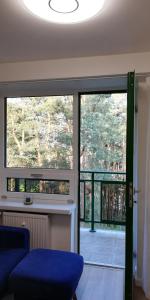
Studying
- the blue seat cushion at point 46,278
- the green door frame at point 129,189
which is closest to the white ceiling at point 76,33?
the green door frame at point 129,189

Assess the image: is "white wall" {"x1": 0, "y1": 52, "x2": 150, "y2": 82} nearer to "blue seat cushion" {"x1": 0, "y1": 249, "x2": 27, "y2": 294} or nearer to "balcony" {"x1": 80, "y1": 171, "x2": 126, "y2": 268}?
"blue seat cushion" {"x1": 0, "y1": 249, "x2": 27, "y2": 294}

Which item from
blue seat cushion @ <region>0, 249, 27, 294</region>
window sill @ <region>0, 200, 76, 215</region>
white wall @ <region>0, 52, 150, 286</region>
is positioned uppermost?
white wall @ <region>0, 52, 150, 286</region>

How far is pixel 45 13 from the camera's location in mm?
1517

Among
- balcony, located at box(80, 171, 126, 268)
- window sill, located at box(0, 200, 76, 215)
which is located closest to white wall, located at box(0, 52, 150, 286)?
window sill, located at box(0, 200, 76, 215)

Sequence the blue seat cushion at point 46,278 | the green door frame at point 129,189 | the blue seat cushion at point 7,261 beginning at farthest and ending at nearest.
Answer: the green door frame at point 129,189, the blue seat cushion at point 7,261, the blue seat cushion at point 46,278

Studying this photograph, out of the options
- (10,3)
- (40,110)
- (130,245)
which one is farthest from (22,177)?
(10,3)

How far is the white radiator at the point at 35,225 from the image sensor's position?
9.33 ft

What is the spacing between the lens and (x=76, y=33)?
6.26 ft

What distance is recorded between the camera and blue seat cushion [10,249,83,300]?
73.5 inches

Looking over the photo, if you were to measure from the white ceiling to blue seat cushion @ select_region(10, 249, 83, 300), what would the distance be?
1.83 metres

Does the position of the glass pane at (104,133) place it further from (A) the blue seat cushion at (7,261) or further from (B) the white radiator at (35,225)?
(A) the blue seat cushion at (7,261)

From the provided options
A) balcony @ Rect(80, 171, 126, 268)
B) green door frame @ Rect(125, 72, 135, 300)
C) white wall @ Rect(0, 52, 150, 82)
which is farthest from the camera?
balcony @ Rect(80, 171, 126, 268)

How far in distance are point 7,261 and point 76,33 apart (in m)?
1.99

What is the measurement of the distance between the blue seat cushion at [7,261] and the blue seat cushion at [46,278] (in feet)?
0.26
